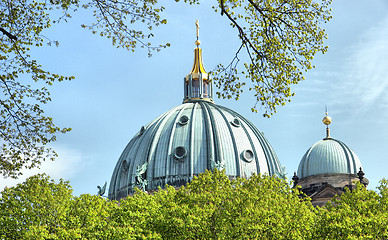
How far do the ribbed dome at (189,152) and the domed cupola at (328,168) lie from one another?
21.1ft

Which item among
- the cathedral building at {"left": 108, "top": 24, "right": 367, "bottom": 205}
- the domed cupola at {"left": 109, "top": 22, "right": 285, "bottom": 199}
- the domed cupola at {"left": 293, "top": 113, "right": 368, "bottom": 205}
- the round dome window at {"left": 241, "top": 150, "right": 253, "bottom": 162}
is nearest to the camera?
the domed cupola at {"left": 293, "top": 113, "right": 368, "bottom": 205}

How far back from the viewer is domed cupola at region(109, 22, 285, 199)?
10712cm

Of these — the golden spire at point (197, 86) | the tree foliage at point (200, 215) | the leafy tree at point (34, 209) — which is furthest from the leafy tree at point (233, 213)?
the golden spire at point (197, 86)

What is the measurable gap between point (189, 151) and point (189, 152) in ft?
0.52

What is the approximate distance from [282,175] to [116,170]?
27870 mm

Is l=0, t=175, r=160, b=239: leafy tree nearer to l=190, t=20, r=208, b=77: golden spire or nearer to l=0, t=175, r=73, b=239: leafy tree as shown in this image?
l=0, t=175, r=73, b=239: leafy tree

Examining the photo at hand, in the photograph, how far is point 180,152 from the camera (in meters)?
108

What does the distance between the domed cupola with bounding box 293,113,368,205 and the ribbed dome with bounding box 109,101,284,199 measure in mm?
6424

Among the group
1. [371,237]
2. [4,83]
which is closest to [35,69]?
[4,83]

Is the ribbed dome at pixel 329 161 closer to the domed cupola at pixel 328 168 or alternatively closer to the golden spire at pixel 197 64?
the domed cupola at pixel 328 168

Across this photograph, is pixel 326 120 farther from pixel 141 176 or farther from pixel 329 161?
pixel 141 176

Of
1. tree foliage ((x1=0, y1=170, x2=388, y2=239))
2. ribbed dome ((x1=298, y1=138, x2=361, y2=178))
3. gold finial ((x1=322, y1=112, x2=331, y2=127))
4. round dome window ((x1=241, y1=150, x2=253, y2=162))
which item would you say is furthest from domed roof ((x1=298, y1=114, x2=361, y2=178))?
tree foliage ((x1=0, y1=170, x2=388, y2=239))

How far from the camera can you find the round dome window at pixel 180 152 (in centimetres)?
10775

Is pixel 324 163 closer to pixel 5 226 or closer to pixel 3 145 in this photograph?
pixel 5 226
